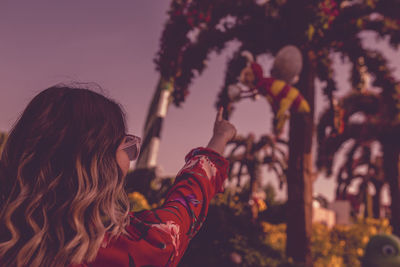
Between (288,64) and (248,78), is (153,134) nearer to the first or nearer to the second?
(248,78)

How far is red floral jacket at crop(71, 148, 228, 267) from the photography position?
809mm

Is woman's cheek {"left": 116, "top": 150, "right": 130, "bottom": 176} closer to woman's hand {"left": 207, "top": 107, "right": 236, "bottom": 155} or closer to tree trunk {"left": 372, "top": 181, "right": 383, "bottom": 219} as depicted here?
woman's hand {"left": 207, "top": 107, "right": 236, "bottom": 155}

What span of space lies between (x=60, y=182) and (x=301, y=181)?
4.80 metres

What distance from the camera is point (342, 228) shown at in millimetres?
7078

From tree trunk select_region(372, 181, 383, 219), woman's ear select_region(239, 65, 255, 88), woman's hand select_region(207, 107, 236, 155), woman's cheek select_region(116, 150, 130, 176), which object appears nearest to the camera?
woman's cheek select_region(116, 150, 130, 176)

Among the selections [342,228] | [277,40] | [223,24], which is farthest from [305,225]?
[223,24]

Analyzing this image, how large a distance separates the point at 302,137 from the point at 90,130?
492 cm

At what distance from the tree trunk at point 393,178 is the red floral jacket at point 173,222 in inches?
368

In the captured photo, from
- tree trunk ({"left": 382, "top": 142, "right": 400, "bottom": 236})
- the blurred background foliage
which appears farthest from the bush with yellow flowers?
tree trunk ({"left": 382, "top": 142, "right": 400, "bottom": 236})

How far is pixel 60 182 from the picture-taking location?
0.82 meters

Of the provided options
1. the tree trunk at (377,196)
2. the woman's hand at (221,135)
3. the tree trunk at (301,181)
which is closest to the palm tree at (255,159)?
the tree trunk at (301,181)

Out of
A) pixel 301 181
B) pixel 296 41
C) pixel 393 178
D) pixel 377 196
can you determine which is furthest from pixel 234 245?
pixel 377 196

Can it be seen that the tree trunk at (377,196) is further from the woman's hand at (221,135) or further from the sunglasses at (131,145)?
the sunglasses at (131,145)

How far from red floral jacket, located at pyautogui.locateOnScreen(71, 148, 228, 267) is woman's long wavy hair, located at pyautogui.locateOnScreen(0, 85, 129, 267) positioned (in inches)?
1.4
